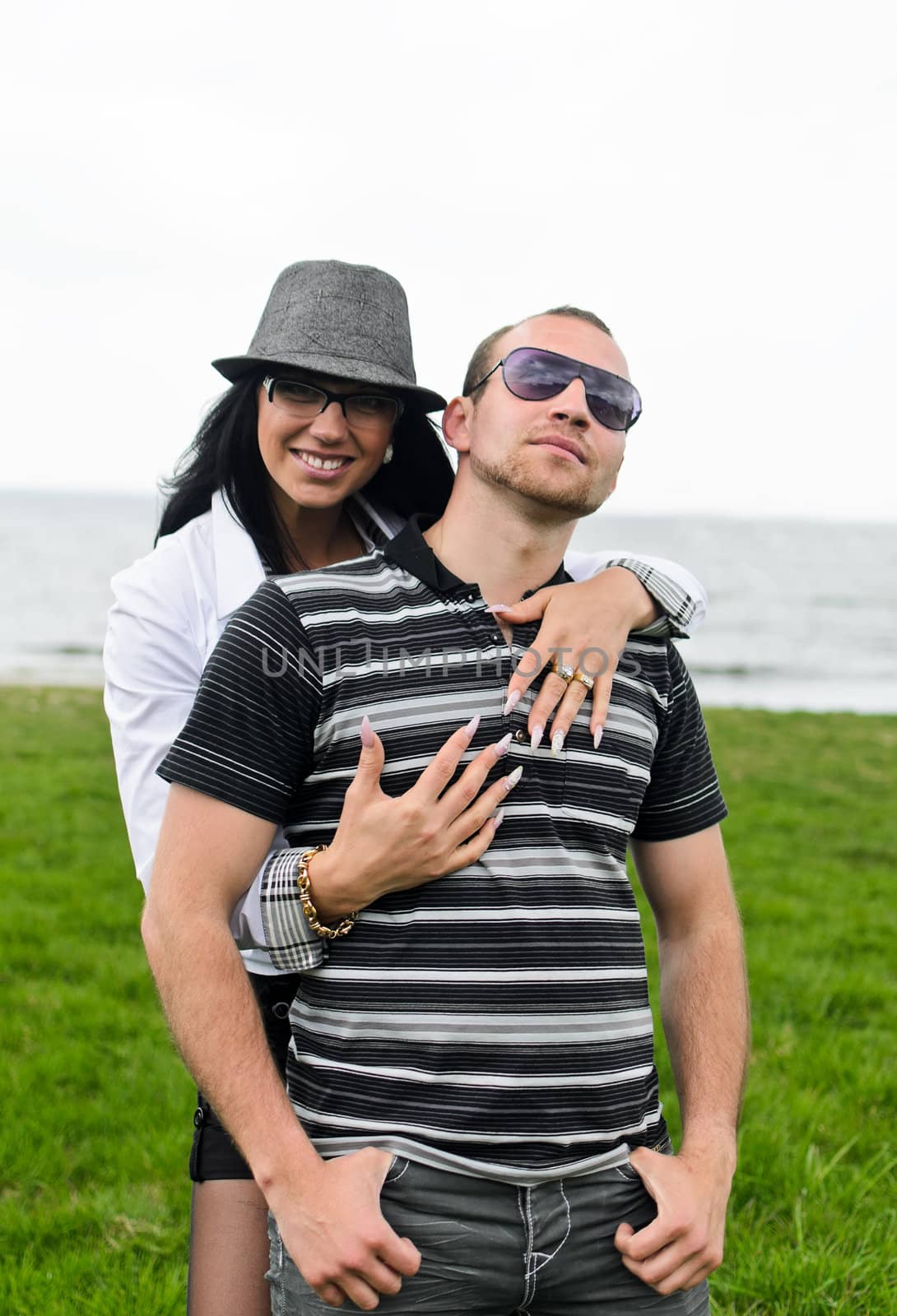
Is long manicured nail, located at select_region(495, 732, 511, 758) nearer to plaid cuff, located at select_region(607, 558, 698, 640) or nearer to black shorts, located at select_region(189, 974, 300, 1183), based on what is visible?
plaid cuff, located at select_region(607, 558, 698, 640)

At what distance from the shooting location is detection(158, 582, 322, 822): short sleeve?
2004 mm

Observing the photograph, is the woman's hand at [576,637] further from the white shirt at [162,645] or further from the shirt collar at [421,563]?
the white shirt at [162,645]

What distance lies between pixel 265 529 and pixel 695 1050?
1.62 m

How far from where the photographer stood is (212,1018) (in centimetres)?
196

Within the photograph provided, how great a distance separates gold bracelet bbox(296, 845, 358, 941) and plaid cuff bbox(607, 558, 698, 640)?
888mm

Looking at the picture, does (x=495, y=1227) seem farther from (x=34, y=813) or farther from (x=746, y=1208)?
(x=34, y=813)

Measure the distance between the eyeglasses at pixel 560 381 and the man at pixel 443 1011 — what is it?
524mm

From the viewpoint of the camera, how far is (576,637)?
2.28 meters

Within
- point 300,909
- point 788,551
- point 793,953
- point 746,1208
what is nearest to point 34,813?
point 793,953

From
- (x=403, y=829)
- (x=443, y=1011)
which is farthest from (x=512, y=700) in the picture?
(x=443, y=1011)

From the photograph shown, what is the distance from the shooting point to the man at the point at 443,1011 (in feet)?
6.27

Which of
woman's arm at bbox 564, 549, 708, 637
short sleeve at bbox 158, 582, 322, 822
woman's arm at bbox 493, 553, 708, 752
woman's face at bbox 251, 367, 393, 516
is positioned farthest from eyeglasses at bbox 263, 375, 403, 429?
short sleeve at bbox 158, 582, 322, 822

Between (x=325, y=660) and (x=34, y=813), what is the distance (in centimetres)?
682

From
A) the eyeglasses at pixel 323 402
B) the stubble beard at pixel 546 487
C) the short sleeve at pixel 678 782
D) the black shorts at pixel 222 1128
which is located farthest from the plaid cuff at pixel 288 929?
the eyeglasses at pixel 323 402
